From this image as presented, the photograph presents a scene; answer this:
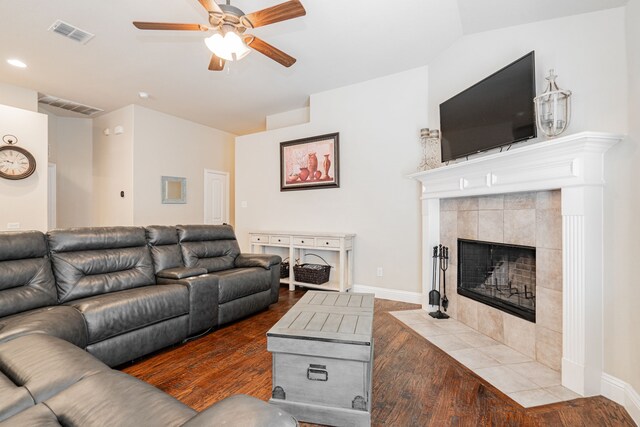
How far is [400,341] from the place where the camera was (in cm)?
260

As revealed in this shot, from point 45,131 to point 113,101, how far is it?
1053 mm

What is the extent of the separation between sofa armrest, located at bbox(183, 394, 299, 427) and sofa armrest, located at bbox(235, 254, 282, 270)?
8.72 feet

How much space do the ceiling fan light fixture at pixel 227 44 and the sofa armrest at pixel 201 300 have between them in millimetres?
1910

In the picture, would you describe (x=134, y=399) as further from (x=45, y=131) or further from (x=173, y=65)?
(x=45, y=131)

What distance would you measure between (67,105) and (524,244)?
22.7 feet

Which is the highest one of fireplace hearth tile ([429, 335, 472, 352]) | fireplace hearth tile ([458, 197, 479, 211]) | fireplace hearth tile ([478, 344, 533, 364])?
fireplace hearth tile ([458, 197, 479, 211])

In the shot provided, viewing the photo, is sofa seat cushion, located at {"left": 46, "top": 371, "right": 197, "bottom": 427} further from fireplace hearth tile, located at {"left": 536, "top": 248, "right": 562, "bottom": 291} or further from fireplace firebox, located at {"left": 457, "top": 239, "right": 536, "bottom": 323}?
fireplace firebox, located at {"left": 457, "top": 239, "right": 536, "bottom": 323}

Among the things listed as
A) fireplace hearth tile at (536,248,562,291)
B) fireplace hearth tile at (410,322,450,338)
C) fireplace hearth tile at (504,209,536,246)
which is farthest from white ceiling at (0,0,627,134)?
fireplace hearth tile at (410,322,450,338)

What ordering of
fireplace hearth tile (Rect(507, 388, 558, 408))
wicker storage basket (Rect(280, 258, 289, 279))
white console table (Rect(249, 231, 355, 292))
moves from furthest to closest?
wicker storage basket (Rect(280, 258, 289, 279))
white console table (Rect(249, 231, 355, 292))
fireplace hearth tile (Rect(507, 388, 558, 408))

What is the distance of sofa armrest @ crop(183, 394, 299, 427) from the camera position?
2.19 feet

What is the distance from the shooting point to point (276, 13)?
2.08 m

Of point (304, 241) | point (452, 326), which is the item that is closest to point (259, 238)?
point (304, 241)

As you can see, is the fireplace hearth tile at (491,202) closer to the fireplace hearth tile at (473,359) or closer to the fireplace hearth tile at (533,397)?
the fireplace hearth tile at (473,359)

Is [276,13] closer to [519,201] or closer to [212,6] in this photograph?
[212,6]
